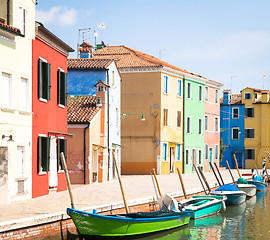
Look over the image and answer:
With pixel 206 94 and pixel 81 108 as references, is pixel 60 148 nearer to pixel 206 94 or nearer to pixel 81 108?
pixel 81 108

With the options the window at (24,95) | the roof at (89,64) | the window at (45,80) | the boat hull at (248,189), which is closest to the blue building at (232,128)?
the boat hull at (248,189)

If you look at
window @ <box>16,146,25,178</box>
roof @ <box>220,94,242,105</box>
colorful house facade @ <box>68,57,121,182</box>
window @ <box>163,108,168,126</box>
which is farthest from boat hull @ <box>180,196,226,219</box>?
roof @ <box>220,94,242,105</box>

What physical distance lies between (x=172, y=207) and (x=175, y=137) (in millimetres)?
27449

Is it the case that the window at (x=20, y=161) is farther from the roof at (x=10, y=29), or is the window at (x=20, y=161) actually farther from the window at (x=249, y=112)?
the window at (x=249, y=112)

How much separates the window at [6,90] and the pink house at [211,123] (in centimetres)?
3600

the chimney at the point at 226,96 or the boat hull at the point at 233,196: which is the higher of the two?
the chimney at the point at 226,96

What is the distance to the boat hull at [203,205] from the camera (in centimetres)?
2191

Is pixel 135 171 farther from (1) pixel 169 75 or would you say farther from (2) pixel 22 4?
(2) pixel 22 4

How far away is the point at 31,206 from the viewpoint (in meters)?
17.7

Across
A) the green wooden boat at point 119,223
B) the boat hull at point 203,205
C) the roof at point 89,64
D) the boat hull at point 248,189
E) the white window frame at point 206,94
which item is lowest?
the boat hull at point 248,189

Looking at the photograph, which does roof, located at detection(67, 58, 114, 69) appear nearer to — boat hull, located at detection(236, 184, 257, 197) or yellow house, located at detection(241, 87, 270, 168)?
boat hull, located at detection(236, 184, 257, 197)

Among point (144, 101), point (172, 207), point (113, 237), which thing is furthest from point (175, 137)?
point (113, 237)

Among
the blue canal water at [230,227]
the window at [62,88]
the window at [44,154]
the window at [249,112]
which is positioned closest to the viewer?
the blue canal water at [230,227]

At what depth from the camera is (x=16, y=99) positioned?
19453 mm
